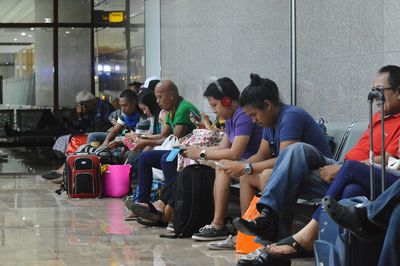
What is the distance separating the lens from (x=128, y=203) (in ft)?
27.5

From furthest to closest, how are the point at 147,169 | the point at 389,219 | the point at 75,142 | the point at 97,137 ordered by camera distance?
the point at 75,142
the point at 97,137
the point at 147,169
the point at 389,219

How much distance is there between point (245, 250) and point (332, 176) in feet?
3.94

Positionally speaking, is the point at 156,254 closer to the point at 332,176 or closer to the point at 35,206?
the point at 332,176

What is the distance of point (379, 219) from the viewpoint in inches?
164

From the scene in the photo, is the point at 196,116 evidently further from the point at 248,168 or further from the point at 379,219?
the point at 379,219

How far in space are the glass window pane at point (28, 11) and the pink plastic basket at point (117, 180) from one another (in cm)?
813

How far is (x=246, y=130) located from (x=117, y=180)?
4.16m

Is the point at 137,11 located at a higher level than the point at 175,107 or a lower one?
higher

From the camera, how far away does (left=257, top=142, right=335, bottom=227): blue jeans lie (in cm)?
563

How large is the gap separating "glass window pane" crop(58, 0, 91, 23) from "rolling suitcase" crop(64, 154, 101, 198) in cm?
797

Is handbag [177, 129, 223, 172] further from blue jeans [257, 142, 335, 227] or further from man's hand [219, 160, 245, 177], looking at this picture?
blue jeans [257, 142, 335, 227]

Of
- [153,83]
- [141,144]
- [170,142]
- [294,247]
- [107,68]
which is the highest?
[107,68]

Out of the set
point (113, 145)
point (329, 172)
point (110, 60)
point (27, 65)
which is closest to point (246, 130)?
point (329, 172)

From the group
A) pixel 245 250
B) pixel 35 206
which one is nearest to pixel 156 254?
pixel 245 250
